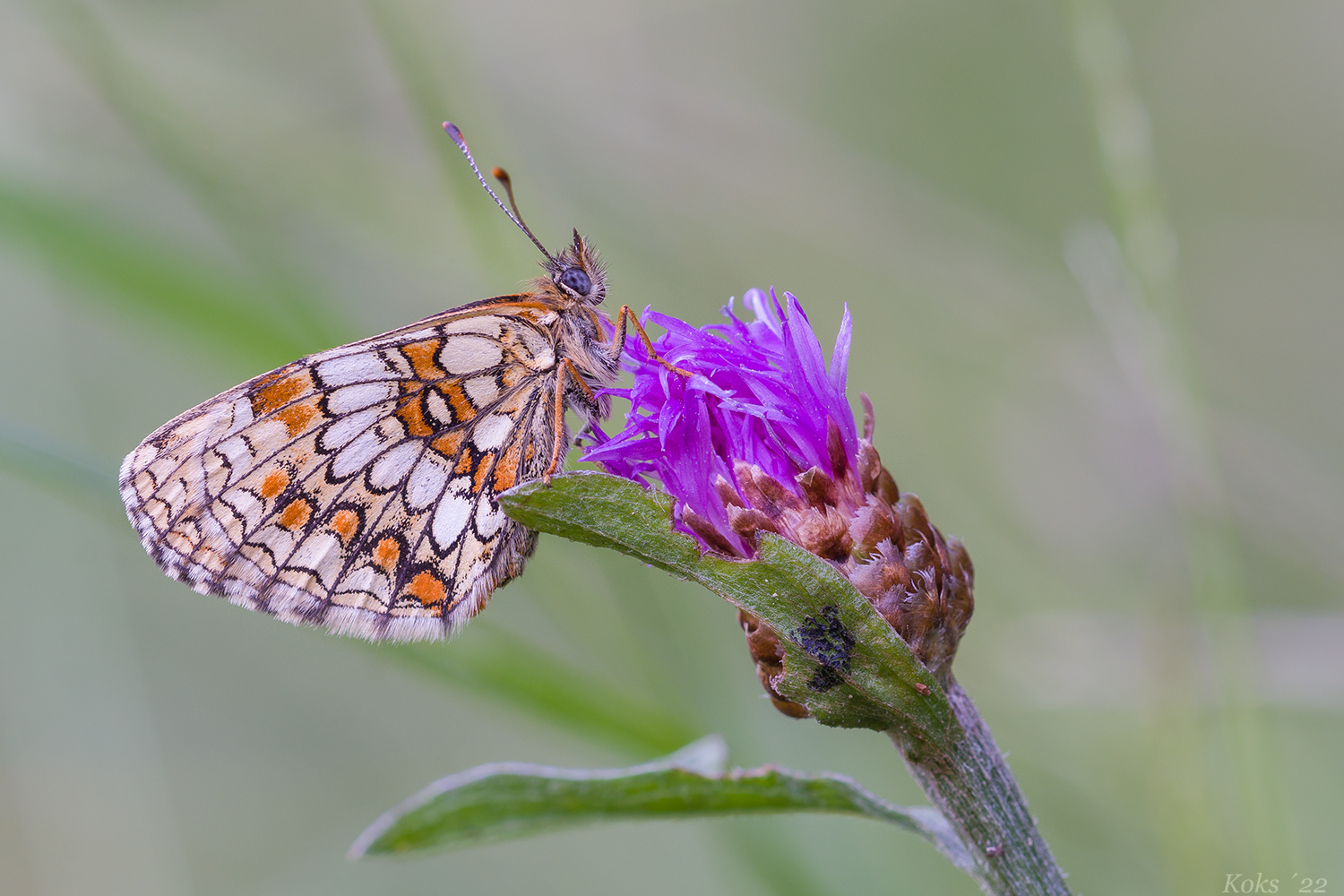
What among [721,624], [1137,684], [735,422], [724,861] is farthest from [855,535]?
[721,624]

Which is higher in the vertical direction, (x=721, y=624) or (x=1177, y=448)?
(x=721, y=624)

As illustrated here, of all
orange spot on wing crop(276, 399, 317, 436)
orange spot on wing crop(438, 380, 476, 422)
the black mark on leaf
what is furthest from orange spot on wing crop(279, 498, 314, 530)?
the black mark on leaf

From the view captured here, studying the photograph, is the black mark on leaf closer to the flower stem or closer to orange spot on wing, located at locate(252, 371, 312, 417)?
the flower stem

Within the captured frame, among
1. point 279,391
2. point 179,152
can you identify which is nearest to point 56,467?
point 279,391

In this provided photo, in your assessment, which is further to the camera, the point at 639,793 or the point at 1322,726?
the point at 1322,726

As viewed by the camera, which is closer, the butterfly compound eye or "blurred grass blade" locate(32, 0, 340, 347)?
the butterfly compound eye

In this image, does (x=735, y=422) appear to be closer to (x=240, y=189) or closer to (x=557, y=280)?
(x=557, y=280)

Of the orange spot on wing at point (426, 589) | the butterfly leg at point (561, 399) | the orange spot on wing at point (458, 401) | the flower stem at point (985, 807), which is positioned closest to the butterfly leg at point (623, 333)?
the butterfly leg at point (561, 399)
